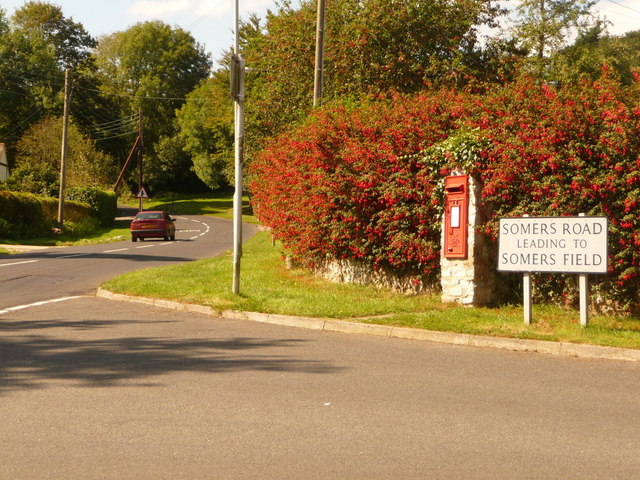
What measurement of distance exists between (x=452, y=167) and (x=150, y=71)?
294 ft

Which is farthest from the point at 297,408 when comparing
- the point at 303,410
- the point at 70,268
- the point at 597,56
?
the point at 597,56

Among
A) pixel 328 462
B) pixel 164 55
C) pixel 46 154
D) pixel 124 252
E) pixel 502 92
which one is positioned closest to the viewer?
pixel 328 462

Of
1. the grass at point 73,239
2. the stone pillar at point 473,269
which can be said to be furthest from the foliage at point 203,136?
the stone pillar at point 473,269

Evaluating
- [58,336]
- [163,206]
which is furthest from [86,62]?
[58,336]

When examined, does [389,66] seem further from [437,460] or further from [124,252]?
[437,460]

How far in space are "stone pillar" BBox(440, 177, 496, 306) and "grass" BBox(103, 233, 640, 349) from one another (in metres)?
0.30

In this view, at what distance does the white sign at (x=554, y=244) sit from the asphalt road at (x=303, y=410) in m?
1.89

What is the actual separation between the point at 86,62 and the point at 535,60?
2472 inches

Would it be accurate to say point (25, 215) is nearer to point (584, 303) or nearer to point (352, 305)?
point (352, 305)

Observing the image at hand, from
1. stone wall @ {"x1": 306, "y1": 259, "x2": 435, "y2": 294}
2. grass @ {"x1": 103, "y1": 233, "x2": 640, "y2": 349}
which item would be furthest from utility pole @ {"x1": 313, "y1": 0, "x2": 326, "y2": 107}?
stone wall @ {"x1": 306, "y1": 259, "x2": 435, "y2": 294}

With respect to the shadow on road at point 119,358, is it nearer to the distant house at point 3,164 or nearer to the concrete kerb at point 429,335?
the concrete kerb at point 429,335

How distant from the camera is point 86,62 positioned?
89875 millimetres

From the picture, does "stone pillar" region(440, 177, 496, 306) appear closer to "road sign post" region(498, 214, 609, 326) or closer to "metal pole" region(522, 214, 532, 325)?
"road sign post" region(498, 214, 609, 326)

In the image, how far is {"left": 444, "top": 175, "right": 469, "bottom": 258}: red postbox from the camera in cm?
1236
